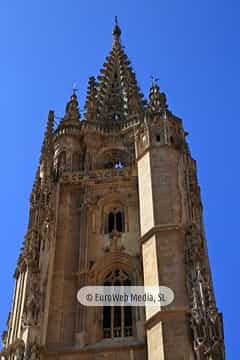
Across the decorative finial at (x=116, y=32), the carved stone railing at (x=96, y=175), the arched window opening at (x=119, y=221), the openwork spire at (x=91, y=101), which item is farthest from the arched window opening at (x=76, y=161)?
the decorative finial at (x=116, y=32)

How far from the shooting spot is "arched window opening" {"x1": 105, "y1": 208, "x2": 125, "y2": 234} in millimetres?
23547

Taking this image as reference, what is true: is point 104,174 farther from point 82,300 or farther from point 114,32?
point 114,32

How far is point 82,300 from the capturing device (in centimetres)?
2075

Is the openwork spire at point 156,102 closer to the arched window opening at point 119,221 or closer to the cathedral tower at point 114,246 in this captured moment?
the cathedral tower at point 114,246

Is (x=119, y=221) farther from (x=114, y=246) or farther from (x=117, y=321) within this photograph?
(x=117, y=321)

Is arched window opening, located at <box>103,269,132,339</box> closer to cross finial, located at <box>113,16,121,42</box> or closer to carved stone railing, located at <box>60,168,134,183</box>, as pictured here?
carved stone railing, located at <box>60,168,134,183</box>

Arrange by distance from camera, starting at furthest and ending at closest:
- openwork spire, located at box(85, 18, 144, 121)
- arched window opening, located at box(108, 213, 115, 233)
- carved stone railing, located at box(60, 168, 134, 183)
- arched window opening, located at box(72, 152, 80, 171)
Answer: openwork spire, located at box(85, 18, 144, 121)
arched window opening, located at box(72, 152, 80, 171)
carved stone railing, located at box(60, 168, 134, 183)
arched window opening, located at box(108, 213, 115, 233)

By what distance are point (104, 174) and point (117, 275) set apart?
4.79 meters

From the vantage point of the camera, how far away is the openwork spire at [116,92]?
30.7 meters

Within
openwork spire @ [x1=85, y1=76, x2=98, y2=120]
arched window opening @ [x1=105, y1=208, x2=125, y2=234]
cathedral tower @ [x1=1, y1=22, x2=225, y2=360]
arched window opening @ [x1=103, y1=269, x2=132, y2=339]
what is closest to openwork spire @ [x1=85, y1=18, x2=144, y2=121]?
openwork spire @ [x1=85, y1=76, x2=98, y2=120]

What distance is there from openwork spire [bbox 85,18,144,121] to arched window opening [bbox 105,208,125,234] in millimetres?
6510

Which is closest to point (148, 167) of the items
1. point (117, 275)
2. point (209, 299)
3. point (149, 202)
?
point (149, 202)

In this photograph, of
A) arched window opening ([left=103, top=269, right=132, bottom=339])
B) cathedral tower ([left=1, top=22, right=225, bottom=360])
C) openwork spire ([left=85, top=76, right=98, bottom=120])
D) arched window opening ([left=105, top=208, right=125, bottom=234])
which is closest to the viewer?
cathedral tower ([left=1, top=22, right=225, bottom=360])

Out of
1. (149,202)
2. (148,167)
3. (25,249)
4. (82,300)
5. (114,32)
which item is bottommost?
(82,300)
